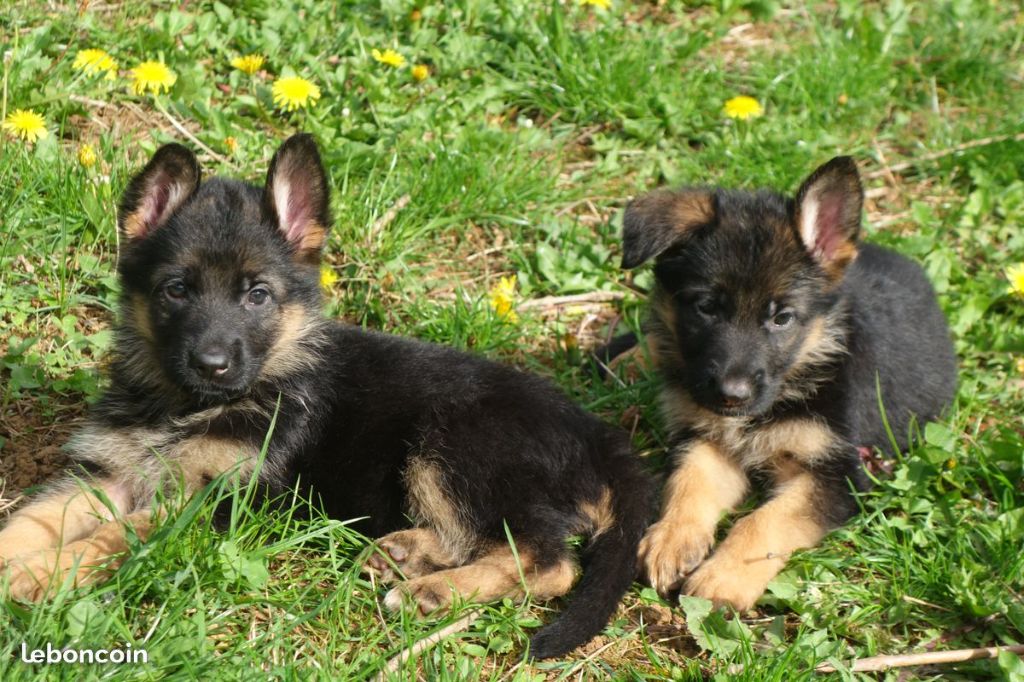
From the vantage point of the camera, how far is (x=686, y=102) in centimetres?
623

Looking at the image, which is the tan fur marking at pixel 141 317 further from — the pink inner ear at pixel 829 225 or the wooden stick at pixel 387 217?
the pink inner ear at pixel 829 225

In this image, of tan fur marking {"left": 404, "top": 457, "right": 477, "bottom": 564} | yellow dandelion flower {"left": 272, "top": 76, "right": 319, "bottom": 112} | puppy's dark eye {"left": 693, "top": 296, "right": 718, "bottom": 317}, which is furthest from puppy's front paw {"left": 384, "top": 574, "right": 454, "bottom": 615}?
yellow dandelion flower {"left": 272, "top": 76, "right": 319, "bottom": 112}

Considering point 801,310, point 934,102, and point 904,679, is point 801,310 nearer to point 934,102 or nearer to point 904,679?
point 904,679

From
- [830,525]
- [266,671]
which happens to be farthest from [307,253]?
[830,525]

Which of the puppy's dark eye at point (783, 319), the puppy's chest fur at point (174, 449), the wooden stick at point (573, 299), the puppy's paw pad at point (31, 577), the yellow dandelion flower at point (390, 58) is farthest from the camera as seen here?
the yellow dandelion flower at point (390, 58)

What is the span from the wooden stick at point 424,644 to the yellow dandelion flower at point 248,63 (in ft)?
11.4

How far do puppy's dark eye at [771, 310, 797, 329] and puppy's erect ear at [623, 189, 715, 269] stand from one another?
458 mm

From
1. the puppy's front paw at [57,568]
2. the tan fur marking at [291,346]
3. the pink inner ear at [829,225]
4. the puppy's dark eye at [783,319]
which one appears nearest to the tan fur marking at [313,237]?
the tan fur marking at [291,346]

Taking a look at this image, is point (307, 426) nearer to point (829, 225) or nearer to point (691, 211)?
point (691, 211)

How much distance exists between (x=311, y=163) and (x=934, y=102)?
4495mm

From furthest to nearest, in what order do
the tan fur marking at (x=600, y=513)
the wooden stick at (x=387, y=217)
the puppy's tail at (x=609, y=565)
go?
1. the wooden stick at (x=387, y=217)
2. the tan fur marking at (x=600, y=513)
3. the puppy's tail at (x=609, y=565)

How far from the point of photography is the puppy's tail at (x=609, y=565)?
3373 millimetres

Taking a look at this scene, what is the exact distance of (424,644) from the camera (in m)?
3.34

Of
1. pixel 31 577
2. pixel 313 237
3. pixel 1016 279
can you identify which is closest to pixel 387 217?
pixel 313 237
